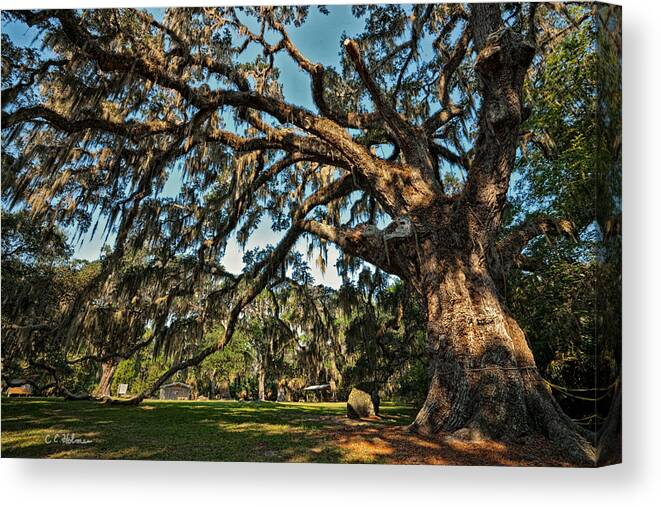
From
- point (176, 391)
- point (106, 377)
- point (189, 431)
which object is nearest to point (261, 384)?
point (176, 391)

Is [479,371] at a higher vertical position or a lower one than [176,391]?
higher

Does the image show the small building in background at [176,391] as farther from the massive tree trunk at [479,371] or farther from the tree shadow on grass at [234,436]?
the massive tree trunk at [479,371]

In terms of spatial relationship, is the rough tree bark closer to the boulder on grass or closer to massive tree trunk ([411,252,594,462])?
the boulder on grass

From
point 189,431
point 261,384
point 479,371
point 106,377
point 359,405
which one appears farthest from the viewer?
point 261,384

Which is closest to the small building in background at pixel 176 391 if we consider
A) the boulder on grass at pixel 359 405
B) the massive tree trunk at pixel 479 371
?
the boulder on grass at pixel 359 405

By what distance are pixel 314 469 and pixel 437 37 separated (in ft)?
16.4

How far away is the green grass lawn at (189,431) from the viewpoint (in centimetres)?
381

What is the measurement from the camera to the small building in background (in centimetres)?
468

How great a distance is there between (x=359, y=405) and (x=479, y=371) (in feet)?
4.46

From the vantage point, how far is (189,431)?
410 centimetres

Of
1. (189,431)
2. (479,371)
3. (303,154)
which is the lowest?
(189,431)

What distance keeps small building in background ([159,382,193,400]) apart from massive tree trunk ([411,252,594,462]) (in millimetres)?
2377

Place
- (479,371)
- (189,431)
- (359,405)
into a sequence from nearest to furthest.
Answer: (479,371) < (189,431) < (359,405)

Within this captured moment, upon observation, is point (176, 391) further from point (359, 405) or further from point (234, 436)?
point (359, 405)
